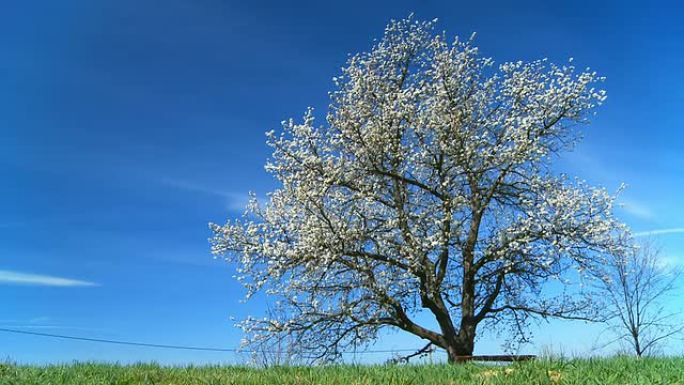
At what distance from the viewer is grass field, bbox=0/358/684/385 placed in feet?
20.3

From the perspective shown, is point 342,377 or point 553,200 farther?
point 553,200

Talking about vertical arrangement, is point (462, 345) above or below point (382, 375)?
above

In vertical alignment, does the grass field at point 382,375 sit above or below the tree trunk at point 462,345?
below

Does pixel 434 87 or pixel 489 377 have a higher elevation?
pixel 434 87

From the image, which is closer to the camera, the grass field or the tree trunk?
the grass field

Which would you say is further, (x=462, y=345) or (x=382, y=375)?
(x=462, y=345)

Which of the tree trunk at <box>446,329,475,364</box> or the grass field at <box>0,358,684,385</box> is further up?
the tree trunk at <box>446,329,475,364</box>

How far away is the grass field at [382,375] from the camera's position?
6176 millimetres

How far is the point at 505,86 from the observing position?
1792 centimetres

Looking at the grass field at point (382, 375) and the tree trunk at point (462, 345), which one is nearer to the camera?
the grass field at point (382, 375)

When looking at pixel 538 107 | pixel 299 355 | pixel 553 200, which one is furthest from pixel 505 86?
pixel 299 355

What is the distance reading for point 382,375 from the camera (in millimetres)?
6746

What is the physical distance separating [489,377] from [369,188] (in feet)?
37.1

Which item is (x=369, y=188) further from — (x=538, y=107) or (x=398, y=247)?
(x=538, y=107)
